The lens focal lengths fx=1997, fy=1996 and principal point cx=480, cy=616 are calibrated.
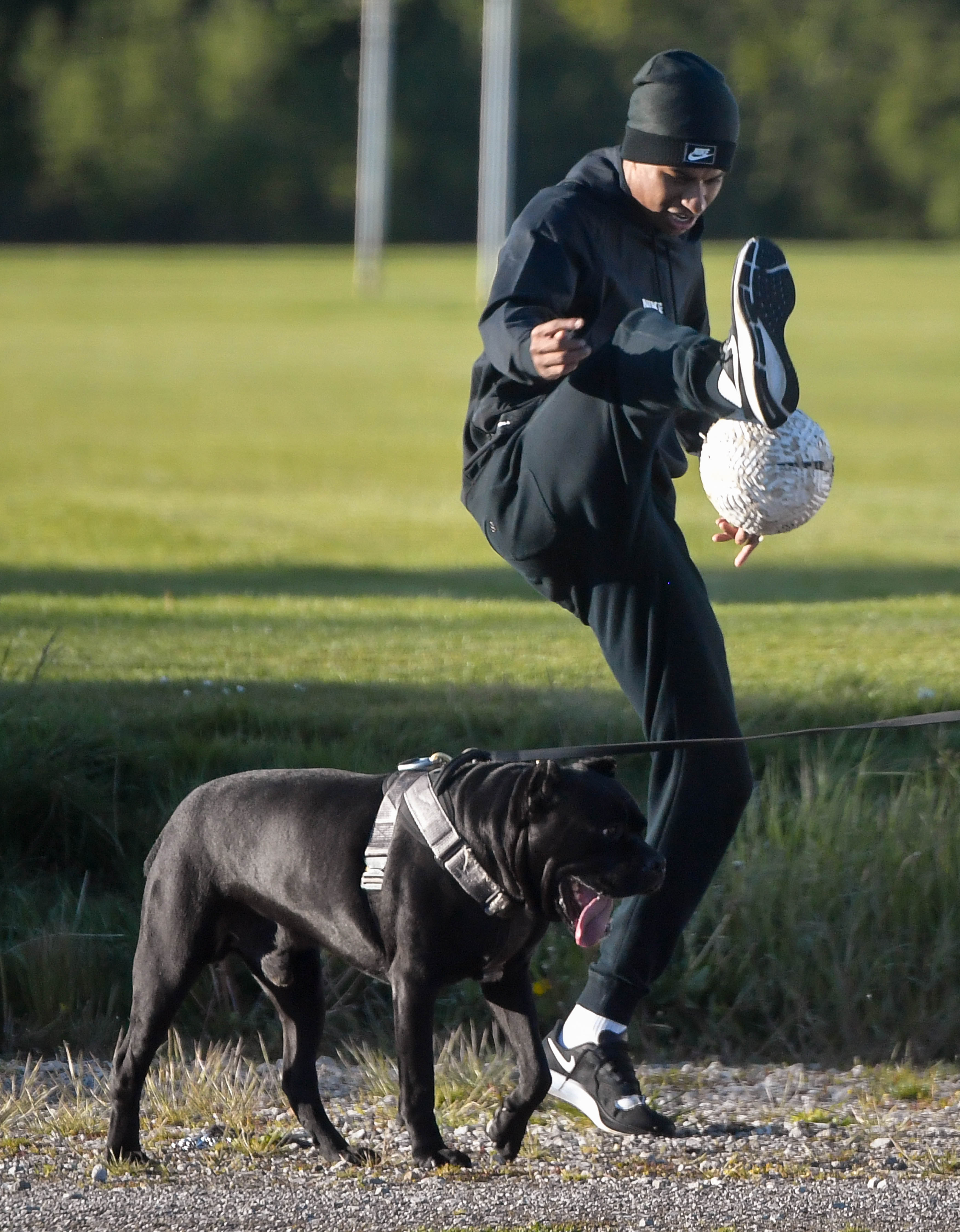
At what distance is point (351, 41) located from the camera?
231 feet

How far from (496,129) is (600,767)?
50906 mm

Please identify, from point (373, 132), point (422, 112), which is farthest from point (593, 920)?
point (422, 112)

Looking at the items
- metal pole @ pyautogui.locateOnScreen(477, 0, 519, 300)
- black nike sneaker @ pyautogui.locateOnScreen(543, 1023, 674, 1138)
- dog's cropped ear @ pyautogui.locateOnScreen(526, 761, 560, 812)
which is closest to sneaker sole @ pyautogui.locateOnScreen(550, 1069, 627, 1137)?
black nike sneaker @ pyautogui.locateOnScreen(543, 1023, 674, 1138)

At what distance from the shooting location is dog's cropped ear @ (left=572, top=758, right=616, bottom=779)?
14.3 ft

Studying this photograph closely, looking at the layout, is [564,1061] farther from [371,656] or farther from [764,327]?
[371,656]

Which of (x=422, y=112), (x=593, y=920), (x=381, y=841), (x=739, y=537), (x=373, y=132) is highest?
(x=739, y=537)

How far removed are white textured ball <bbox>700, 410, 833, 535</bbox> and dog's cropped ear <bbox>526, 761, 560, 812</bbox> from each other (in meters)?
0.77

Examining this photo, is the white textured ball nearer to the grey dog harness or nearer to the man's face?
the man's face

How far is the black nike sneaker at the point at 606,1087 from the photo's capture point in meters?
4.68

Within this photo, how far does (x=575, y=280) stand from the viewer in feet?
15.0

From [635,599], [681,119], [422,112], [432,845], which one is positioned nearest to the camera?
[432,845]

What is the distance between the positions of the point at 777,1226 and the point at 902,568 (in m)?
10.0

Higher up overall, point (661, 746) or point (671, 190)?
point (671, 190)

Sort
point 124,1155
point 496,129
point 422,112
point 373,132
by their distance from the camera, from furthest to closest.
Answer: point 422,112, point 373,132, point 496,129, point 124,1155
